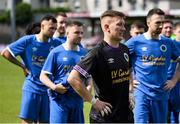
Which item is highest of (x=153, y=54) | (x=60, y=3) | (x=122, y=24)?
(x=122, y=24)

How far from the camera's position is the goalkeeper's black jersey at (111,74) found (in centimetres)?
508

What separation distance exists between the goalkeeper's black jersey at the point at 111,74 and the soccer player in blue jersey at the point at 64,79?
167cm

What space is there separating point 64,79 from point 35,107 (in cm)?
126

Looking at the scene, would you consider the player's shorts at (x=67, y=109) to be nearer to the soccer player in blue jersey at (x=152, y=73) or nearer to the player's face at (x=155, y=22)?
the soccer player in blue jersey at (x=152, y=73)

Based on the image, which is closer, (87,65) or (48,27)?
(87,65)

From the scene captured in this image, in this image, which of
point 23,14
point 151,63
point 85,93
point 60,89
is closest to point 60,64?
point 60,89

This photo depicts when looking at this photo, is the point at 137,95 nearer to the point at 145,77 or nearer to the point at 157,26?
the point at 145,77

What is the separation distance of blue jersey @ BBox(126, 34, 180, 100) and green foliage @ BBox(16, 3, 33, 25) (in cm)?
6569

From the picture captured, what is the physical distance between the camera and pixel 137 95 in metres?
7.39

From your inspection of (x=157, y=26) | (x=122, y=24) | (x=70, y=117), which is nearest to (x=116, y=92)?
(x=122, y=24)

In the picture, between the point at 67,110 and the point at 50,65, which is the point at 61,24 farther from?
the point at 67,110

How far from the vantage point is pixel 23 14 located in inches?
2864

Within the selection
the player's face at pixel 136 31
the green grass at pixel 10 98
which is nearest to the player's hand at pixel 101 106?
the player's face at pixel 136 31

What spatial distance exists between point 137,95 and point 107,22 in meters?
2.48
